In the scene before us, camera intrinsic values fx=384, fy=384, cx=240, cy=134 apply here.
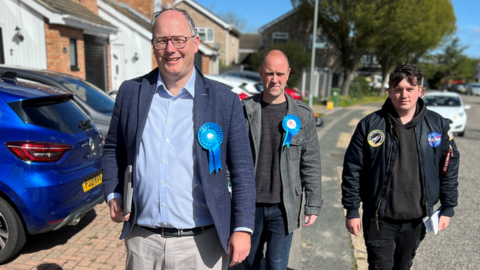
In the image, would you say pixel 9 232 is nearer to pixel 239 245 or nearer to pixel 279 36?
pixel 239 245

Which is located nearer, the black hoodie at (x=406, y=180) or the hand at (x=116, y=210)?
the hand at (x=116, y=210)

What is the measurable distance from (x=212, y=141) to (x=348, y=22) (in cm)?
3509

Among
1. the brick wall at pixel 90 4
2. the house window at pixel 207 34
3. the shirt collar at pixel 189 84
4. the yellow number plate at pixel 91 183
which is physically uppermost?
the house window at pixel 207 34

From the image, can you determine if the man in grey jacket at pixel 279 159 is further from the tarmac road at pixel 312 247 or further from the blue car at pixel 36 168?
the blue car at pixel 36 168

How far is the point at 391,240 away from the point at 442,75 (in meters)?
73.1

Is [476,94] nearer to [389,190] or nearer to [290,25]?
[290,25]

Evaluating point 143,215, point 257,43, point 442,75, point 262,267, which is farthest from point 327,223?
point 442,75

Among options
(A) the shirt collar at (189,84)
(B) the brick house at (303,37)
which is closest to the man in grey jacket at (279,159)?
(A) the shirt collar at (189,84)

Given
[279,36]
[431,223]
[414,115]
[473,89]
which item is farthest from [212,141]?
[473,89]

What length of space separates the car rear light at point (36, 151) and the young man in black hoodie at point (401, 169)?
247 cm

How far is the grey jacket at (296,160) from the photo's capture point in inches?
102

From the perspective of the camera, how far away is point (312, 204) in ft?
8.75

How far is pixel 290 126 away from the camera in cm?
256

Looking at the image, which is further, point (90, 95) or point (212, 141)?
point (90, 95)
